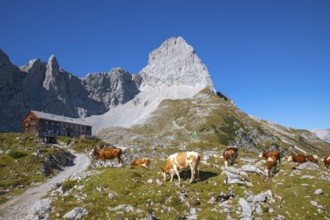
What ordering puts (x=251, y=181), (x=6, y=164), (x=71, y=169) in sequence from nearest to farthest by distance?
(x=251, y=181)
(x=6, y=164)
(x=71, y=169)

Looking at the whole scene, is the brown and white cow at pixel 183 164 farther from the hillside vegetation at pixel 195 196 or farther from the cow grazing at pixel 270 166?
the cow grazing at pixel 270 166

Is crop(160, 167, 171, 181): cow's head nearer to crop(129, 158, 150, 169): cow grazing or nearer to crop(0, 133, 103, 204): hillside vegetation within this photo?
crop(129, 158, 150, 169): cow grazing

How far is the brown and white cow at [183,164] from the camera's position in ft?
81.4

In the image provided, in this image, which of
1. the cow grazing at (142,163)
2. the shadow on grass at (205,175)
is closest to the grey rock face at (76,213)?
the shadow on grass at (205,175)

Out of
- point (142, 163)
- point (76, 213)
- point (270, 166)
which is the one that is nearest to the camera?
point (76, 213)

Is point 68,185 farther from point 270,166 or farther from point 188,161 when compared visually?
→ point 270,166

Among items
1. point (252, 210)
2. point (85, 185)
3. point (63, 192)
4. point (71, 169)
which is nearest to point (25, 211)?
point (63, 192)

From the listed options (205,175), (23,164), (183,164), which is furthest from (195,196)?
(23,164)

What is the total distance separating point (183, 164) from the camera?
82.6 ft

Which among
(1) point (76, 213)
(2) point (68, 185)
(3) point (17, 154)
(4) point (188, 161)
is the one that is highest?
(4) point (188, 161)

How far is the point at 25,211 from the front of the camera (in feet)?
78.7

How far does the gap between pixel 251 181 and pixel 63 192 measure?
58.6 ft

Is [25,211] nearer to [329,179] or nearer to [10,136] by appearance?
[329,179]

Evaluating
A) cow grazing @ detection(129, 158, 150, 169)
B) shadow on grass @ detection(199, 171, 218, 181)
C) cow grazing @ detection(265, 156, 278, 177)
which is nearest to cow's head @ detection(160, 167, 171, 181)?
shadow on grass @ detection(199, 171, 218, 181)
